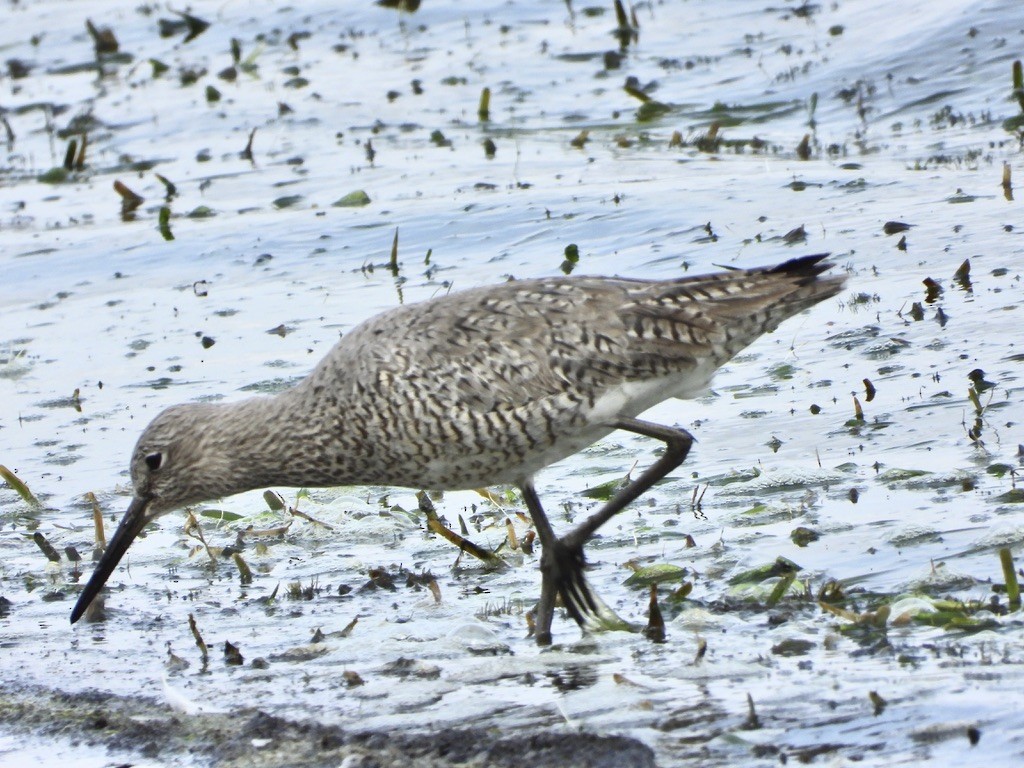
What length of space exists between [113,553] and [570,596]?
80.9 inches

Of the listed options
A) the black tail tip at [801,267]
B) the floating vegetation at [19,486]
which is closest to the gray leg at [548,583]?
the black tail tip at [801,267]

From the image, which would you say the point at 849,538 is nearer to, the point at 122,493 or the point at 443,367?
the point at 443,367

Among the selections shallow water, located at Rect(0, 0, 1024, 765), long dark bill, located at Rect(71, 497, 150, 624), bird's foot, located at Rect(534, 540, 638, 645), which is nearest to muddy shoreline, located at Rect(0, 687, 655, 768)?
shallow water, located at Rect(0, 0, 1024, 765)

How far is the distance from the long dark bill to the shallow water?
14 centimetres

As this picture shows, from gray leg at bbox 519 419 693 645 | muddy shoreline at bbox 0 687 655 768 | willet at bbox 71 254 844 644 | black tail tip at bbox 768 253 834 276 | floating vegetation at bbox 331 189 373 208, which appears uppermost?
floating vegetation at bbox 331 189 373 208

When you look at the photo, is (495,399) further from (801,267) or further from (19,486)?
(19,486)

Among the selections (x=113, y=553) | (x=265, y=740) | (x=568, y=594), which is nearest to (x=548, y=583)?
(x=568, y=594)

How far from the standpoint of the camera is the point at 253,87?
18.8m

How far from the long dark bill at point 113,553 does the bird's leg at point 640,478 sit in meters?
1.92

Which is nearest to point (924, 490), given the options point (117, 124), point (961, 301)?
point (961, 301)

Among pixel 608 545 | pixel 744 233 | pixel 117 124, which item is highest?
pixel 117 124

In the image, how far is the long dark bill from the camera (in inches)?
281

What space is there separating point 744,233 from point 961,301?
2.28 metres

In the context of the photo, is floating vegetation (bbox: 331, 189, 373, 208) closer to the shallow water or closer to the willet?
the shallow water
